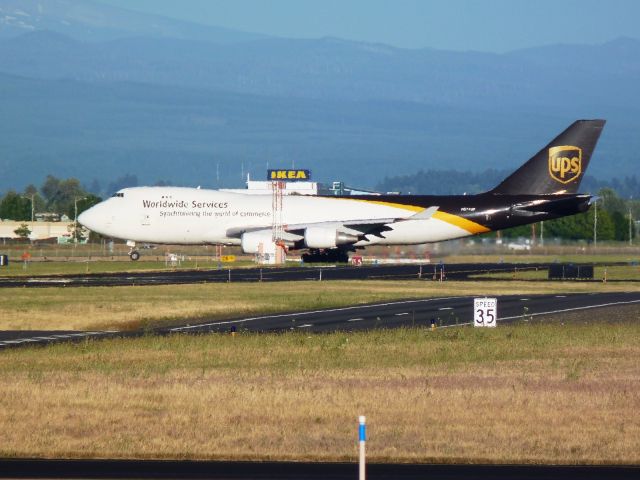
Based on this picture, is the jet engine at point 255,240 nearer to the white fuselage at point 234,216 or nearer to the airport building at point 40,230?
the white fuselage at point 234,216

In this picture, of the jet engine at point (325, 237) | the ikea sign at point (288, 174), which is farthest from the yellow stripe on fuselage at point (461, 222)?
the ikea sign at point (288, 174)

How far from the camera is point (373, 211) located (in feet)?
266

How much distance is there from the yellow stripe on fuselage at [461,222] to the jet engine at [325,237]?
6070 millimetres

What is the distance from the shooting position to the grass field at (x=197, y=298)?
44.2 metres

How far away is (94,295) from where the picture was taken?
53719 millimetres

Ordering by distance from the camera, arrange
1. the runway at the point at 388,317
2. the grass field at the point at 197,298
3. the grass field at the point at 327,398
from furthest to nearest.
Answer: the grass field at the point at 197,298 → the runway at the point at 388,317 → the grass field at the point at 327,398

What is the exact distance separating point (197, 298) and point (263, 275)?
59.9 ft

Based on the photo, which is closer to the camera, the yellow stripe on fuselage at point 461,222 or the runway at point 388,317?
the runway at point 388,317

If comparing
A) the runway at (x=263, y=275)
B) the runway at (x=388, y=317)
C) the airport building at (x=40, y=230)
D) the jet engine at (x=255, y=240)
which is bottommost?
the runway at (x=388, y=317)

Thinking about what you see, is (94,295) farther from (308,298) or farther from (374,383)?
(374,383)

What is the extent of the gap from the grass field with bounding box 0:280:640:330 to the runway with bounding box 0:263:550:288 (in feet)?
13.3

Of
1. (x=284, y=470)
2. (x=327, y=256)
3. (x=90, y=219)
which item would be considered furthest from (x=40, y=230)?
(x=284, y=470)

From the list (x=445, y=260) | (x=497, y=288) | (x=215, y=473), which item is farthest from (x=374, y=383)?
(x=445, y=260)

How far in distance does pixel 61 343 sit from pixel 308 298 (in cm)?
1815
